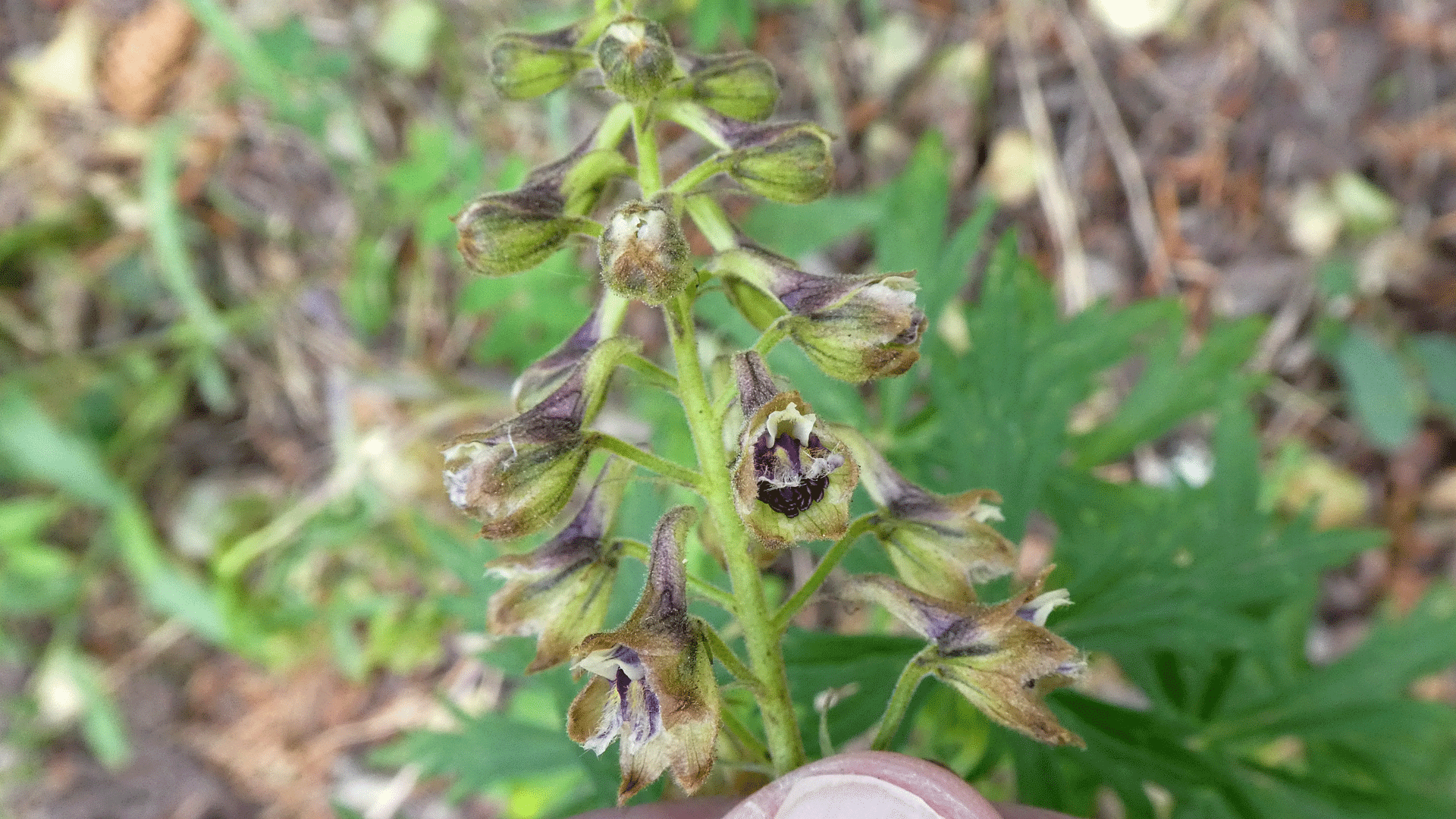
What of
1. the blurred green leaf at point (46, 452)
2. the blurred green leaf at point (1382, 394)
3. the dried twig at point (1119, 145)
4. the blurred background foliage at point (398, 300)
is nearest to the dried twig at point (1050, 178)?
the blurred background foliage at point (398, 300)

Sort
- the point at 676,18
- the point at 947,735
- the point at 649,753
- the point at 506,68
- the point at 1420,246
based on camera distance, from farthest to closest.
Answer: the point at 676,18 < the point at 1420,246 < the point at 947,735 < the point at 506,68 < the point at 649,753

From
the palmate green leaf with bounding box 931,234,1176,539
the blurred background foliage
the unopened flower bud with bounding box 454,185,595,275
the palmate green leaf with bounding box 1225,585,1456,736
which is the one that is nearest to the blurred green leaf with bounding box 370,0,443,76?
the blurred background foliage

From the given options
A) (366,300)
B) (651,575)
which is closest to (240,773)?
(366,300)

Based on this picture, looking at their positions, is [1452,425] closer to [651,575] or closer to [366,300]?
[651,575]

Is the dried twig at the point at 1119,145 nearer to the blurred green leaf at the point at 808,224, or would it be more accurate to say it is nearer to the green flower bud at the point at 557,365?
the blurred green leaf at the point at 808,224

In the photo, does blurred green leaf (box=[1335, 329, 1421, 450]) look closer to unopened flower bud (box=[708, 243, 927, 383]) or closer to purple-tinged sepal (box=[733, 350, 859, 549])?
unopened flower bud (box=[708, 243, 927, 383])

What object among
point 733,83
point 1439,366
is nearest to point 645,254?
point 733,83

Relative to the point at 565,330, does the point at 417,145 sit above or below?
above
